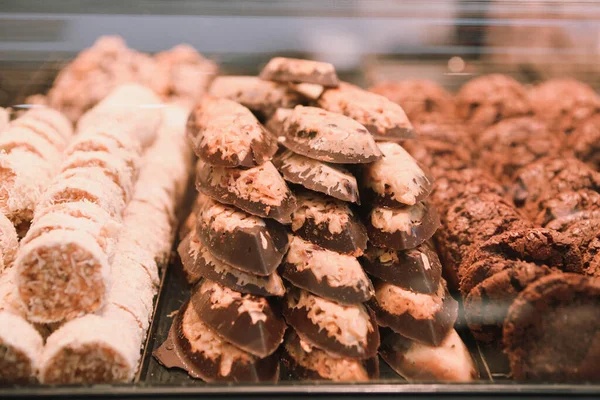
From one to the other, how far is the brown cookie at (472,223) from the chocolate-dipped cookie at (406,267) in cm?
23

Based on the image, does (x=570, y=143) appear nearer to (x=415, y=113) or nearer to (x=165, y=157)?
(x=415, y=113)

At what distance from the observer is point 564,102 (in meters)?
3.15

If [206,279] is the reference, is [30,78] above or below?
above

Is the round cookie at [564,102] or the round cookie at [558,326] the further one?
the round cookie at [564,102]

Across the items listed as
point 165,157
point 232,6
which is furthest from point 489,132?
point 165,157

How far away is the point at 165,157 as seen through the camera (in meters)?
2.69

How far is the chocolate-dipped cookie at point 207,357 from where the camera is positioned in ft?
5.41

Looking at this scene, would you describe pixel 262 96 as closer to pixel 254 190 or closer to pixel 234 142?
pixel 234 142

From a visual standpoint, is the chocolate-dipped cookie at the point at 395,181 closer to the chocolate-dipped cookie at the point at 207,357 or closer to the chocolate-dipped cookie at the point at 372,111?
the chocolate-dipped cookie at the point at 372,111

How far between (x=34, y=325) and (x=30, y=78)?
A: 74.6 inches

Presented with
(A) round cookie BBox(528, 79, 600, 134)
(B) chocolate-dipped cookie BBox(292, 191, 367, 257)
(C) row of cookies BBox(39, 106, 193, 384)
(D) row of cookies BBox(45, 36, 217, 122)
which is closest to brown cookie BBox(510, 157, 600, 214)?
(A) round cookie BBox(528, 79, 600, 134)

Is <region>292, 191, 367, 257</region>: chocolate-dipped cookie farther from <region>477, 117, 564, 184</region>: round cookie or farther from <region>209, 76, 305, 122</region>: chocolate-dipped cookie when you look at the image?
<region>477, 117, 564, 184</region>: round cookie

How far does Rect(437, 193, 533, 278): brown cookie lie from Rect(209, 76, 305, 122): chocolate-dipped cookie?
33.2 inches

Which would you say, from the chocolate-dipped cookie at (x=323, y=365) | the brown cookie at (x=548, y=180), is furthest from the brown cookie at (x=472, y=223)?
the chocolate-dipped cookie at (x=323, y=365)
